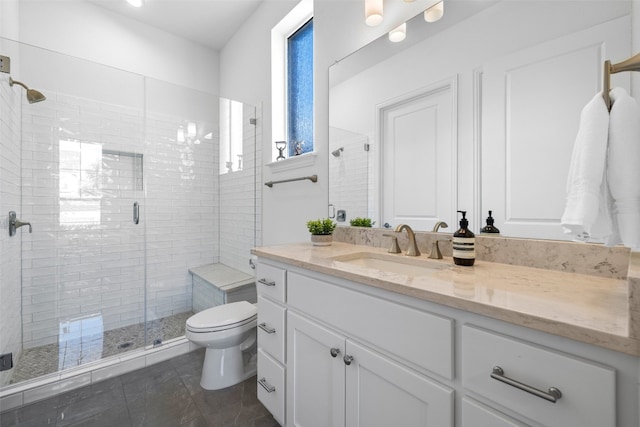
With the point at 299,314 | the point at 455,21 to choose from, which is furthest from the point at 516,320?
the point at 455,21

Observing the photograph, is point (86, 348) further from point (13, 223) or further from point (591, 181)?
point (591, 181)

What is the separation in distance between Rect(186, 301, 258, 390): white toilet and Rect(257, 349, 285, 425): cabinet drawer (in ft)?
1.24

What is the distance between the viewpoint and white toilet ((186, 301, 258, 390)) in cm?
170

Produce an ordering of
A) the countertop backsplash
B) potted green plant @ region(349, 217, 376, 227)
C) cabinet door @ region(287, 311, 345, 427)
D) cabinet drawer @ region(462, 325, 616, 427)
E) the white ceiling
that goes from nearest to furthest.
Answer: cabinet drawer @ region(462, 325, 616, 427), the countertop backsplash, cabinet door @ region(287, 311, 345, 427), potted green plant @ region(349, 217, 376, 227), the white ceiling

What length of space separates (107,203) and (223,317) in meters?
1.48

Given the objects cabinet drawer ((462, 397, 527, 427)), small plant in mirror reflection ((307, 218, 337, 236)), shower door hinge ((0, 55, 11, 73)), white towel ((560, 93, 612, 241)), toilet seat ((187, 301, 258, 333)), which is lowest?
toilet seat ((187, 301, 258, 333))

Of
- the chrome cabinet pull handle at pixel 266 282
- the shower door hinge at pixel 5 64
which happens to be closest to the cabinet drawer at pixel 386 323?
the chrome cabinet pull handle at pixel 266 282

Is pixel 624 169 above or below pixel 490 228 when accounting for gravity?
above

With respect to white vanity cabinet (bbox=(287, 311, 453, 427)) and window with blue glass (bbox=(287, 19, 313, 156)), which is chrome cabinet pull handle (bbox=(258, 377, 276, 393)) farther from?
window with blue glass (bbox=(287, 19, 313, 156))

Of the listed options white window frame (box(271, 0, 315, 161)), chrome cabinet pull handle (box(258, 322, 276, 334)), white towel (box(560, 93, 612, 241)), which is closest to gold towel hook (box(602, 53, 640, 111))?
white towel (box(560, 93, 612, 241))

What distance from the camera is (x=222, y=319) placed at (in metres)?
1.77

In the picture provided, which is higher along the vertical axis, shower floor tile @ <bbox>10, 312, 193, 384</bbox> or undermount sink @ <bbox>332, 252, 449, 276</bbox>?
undermount sink @ <bbox>332, 252, 449, 276</bbox>

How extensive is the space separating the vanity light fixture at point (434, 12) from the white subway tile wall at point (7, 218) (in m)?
2.44

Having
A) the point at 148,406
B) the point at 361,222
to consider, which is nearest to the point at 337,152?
the point at 361,222
